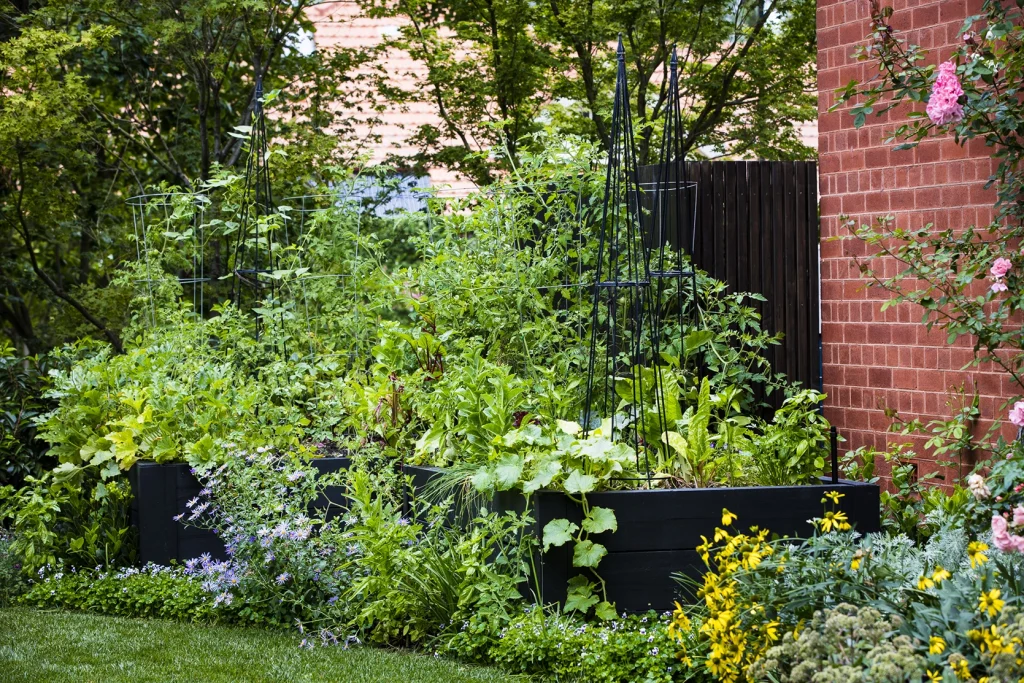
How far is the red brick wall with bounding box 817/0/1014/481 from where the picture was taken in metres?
4.69

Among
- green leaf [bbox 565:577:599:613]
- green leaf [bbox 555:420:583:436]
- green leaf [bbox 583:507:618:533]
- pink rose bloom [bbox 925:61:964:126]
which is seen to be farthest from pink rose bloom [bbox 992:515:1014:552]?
pink rose bloom [bbox 925:61:964:126]

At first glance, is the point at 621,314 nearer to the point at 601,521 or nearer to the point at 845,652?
the point at 601,521

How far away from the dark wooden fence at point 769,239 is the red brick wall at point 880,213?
44cm

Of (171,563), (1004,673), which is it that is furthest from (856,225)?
(171,563)

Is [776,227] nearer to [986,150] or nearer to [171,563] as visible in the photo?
[986,150]

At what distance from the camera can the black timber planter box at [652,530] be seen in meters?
3.55

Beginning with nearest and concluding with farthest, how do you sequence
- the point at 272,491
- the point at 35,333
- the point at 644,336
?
the point at 272,491 < the point at 644,336 < the point at 35,333

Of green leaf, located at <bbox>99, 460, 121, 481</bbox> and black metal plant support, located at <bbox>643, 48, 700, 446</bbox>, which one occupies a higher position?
black metal plant support, located at <bbox>643, 48, 700, 446</bbox>

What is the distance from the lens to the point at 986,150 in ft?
15.0

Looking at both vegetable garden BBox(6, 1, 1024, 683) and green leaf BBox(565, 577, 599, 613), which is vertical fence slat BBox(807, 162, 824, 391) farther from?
green leaf BBox(565, 577, 599, 613)

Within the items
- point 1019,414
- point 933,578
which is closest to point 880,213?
point 1019,414

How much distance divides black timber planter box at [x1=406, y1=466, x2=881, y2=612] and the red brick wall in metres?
1.69

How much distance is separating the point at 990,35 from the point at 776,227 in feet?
6.33

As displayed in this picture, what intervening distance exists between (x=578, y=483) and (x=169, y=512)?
217cm
